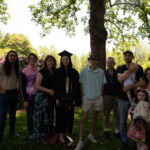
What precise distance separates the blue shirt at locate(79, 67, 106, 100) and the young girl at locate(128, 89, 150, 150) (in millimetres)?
999

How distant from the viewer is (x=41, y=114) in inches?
178

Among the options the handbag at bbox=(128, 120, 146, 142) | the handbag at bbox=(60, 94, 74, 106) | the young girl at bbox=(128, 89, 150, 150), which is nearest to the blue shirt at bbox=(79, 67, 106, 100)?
the handbag at bbox=(60, 94, 74, 106)

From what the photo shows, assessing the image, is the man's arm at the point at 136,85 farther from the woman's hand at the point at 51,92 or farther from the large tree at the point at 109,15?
the large tree at the point at 109,15

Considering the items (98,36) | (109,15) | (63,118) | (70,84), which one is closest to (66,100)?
(70,84)

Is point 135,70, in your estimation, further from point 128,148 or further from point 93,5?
point 93,5

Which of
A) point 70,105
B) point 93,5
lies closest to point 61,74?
point 70,105

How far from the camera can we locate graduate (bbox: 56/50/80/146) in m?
4.31

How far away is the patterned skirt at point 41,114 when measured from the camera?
4500 mm

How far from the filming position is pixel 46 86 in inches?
177

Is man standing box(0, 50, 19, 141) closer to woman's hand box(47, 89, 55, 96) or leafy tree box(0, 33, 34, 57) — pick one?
woman's hand box(47, 89, 55, 96)

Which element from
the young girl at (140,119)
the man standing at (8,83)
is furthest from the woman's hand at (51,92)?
the young girl at (140,119)

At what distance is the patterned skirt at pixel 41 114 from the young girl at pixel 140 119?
6.92 ft

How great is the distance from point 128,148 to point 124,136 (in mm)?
332

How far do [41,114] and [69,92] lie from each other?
943mm
